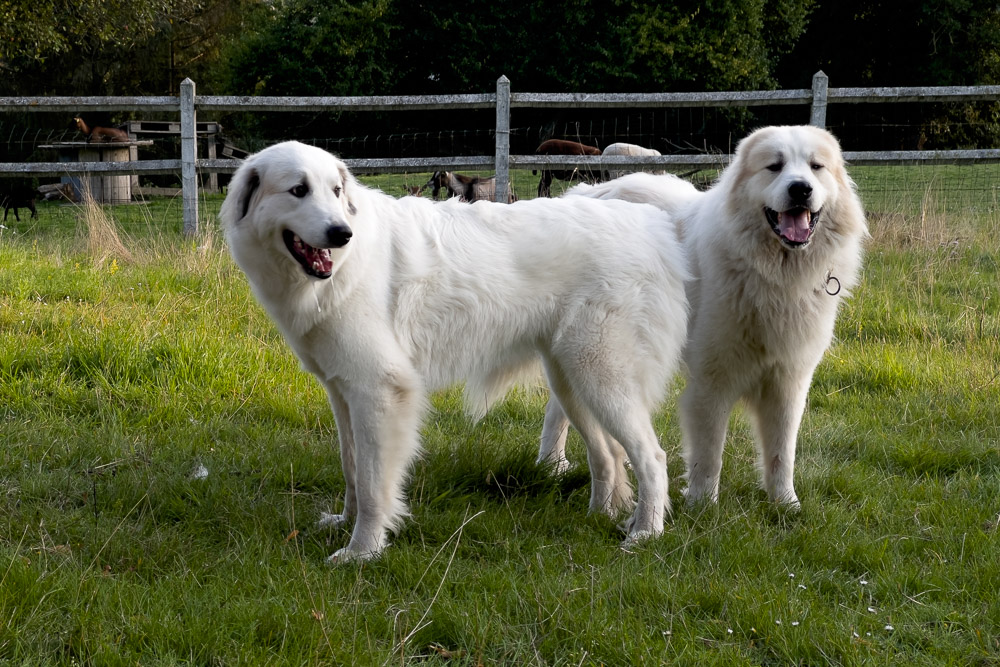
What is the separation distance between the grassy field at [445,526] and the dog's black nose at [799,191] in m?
1.22

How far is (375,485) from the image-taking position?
10.0 ft

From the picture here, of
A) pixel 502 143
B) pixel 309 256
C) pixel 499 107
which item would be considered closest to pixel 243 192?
pixel 309 256

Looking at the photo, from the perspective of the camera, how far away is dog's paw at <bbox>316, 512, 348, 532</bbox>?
3.28 meters

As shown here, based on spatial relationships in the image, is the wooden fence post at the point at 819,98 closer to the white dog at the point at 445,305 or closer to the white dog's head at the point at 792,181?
the white dog's head at the point at 792,181

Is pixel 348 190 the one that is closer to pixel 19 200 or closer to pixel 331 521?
pixel 331 521

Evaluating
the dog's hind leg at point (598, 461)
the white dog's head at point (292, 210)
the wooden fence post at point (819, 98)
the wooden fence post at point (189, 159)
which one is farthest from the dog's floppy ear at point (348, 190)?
the wooden fence post at point (819, 98)

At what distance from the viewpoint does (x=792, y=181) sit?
323cm

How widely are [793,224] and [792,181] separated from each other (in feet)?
0.63

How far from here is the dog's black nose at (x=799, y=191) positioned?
3.21 metres

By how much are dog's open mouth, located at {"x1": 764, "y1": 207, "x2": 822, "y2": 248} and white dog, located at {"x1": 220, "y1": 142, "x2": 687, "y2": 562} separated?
0.41 m

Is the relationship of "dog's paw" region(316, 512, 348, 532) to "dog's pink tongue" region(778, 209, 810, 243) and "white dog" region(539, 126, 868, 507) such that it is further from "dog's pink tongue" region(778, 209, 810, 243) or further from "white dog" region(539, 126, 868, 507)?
"dog's pink tongue" region(778, 209, 810, 243)

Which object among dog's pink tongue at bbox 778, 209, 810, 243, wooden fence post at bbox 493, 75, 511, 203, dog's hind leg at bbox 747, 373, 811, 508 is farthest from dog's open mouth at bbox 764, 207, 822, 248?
wooden fence post at bbox 493, 75, 511, 203

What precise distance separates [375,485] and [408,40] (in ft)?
80.0

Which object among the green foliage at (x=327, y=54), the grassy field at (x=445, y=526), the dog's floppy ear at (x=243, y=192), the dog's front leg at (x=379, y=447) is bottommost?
the grassy field at (x=445, y=526)
